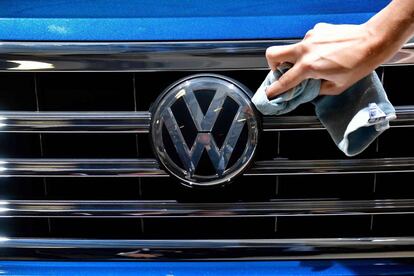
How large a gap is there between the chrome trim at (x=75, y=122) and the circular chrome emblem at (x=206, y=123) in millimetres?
57

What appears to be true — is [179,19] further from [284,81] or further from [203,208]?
[203,208]

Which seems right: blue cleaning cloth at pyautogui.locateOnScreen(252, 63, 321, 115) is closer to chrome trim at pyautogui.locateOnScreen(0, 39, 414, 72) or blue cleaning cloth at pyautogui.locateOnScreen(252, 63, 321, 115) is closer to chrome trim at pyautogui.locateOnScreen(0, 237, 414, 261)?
chrome trim at pyautogui.locateOnScreen(0, 39, 414, 72)

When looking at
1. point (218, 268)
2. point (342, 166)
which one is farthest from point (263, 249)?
point (342, 166)

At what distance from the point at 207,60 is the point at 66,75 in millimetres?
337

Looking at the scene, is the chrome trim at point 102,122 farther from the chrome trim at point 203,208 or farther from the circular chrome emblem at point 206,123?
the chrome trim at point 203,208

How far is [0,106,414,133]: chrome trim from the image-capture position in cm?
147

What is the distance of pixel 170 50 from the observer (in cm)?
142

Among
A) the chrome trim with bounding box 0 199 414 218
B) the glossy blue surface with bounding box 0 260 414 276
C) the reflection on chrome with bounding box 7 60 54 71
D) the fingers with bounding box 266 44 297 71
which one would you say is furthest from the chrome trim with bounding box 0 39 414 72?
the glossy blue surface with bounding box 0 260 414 276

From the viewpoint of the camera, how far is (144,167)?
153cm

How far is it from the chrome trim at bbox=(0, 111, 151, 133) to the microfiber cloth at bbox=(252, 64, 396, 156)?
0.30 m

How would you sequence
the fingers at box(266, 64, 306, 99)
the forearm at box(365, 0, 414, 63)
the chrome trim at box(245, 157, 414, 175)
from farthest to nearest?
the chrome trim at box(245, 157, 414, 175)
the fingers at box(266, 64, 306, 99)
the forearm at box(365, 0, 414, 63)

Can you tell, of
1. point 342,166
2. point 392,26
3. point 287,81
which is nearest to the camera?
point 392,26

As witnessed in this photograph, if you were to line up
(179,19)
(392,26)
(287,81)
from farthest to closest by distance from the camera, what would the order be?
(179,19) < (287,81) < (392,26)

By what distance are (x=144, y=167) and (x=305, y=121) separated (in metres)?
0.39
